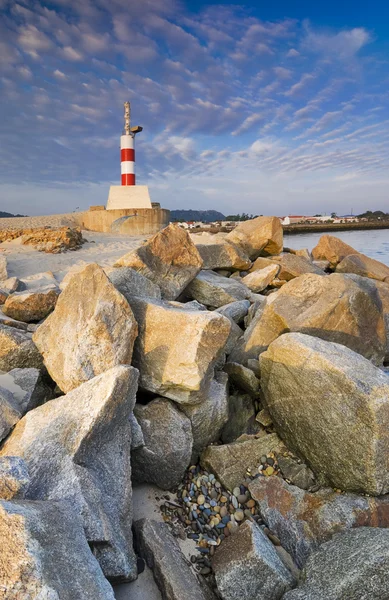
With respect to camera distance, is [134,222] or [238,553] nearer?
[238,553]

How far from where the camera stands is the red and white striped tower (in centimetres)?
2405

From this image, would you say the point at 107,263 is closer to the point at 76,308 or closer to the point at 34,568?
the point at 76,308

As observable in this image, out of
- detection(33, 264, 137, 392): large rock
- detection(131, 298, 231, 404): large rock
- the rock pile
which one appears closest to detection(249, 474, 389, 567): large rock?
the rock pile

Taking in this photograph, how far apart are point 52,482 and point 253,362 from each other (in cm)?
277

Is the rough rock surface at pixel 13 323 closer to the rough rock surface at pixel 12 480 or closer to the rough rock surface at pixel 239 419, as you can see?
the rough rock surface at pixel 239 419

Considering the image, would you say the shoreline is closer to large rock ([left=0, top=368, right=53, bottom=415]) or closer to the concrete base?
the concrete base

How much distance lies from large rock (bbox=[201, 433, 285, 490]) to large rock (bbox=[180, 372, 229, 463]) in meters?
0.11

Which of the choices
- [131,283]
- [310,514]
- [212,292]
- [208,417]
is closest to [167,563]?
[310,514]

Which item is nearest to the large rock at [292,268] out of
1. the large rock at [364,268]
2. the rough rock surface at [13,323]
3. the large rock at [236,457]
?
the large rock at [364,268]

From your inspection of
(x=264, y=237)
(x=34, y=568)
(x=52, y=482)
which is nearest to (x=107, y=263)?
(x=264, y=237)

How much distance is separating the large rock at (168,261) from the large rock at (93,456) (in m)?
2.80

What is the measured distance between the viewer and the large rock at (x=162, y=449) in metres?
3.36

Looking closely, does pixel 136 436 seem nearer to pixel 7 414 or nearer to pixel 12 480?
pixel 7 414

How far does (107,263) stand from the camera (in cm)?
1180
